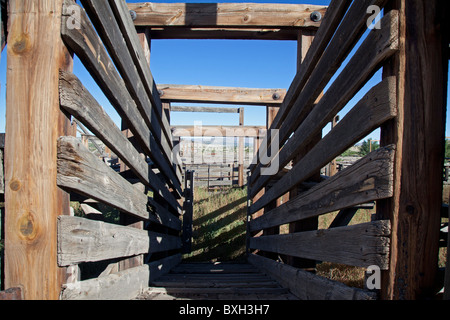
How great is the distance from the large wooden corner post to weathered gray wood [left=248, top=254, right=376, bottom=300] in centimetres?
136

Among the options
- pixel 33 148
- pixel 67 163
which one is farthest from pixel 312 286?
pixel 33 148

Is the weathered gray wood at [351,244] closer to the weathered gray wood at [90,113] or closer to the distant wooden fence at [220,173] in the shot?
the weathered gray wood at [90,113]

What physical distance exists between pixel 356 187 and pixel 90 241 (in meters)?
1.36

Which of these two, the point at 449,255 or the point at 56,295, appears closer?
the point at 449,255

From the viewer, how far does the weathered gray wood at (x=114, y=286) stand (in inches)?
58.7

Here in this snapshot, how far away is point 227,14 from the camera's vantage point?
387cm

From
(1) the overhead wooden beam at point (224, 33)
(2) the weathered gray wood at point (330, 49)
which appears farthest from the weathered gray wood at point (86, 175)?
(1) the overhead wooden beam at point (224, 33)

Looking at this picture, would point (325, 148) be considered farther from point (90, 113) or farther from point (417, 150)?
point (90, 113)

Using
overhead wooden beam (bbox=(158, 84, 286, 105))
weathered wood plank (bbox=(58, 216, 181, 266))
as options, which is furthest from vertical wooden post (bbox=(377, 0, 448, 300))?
overhead wooden beam (bbox=(158, 84, 286, 105))

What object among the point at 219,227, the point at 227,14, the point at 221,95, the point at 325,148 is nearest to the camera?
the point at 325,148

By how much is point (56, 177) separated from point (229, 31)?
3.34 m

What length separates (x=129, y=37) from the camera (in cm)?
242

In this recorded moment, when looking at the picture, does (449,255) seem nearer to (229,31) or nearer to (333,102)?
(333,102)

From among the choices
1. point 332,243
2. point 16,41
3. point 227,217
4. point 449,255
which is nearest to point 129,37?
point 16,41
